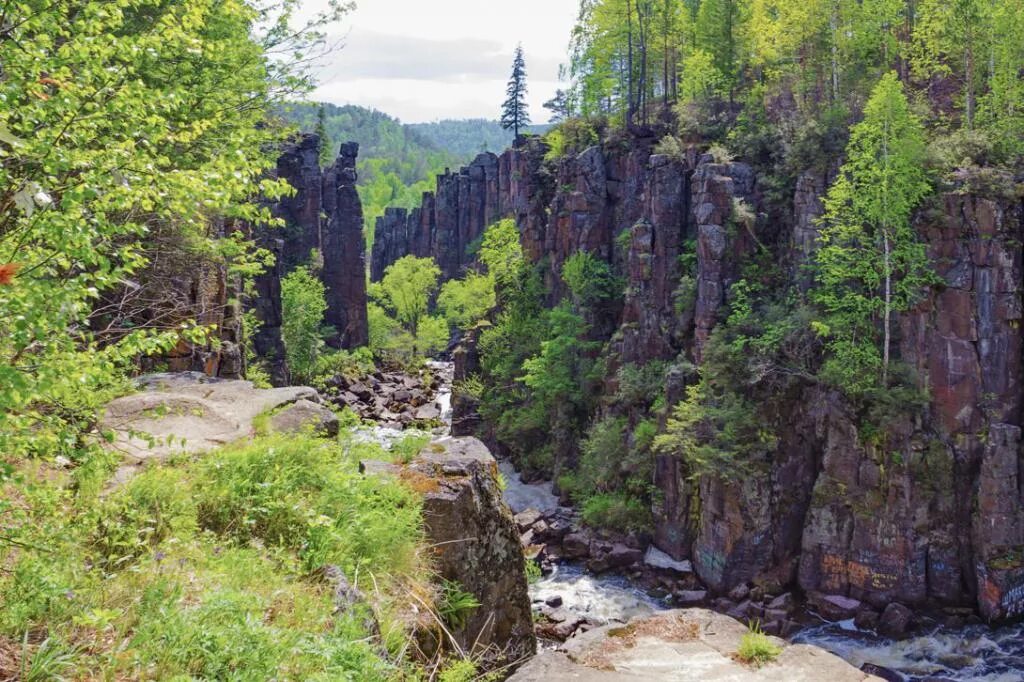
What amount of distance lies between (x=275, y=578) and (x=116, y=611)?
5.26 ft

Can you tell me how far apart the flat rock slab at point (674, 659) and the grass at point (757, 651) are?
87mm

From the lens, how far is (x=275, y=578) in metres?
6.35

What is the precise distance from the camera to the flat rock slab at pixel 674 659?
341 inches

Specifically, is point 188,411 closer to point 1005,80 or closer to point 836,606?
point 836,606

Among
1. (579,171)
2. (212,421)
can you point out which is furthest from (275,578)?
(579,171)

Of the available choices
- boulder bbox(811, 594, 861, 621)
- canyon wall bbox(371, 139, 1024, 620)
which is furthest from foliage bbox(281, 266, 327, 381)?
boulder bbox(811, 594, 861, 621)

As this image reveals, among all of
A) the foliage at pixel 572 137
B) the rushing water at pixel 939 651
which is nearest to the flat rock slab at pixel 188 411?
the rushing water at pixel 939 651

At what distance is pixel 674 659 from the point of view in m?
9.42

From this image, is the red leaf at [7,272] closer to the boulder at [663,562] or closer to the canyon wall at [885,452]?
the canyon wall at [885,452]

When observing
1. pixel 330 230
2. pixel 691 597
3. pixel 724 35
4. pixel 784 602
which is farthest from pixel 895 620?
pixel 330 230

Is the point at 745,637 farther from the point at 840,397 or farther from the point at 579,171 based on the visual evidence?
the point at 579,171

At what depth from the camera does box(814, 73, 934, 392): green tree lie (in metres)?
27.2

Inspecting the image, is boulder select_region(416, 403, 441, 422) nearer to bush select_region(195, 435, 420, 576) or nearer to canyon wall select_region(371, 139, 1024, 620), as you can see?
canyon wall select_region(371, 139, 1024, 620)

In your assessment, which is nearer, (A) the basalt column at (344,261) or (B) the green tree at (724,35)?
(B) the green tree at (724,35)
